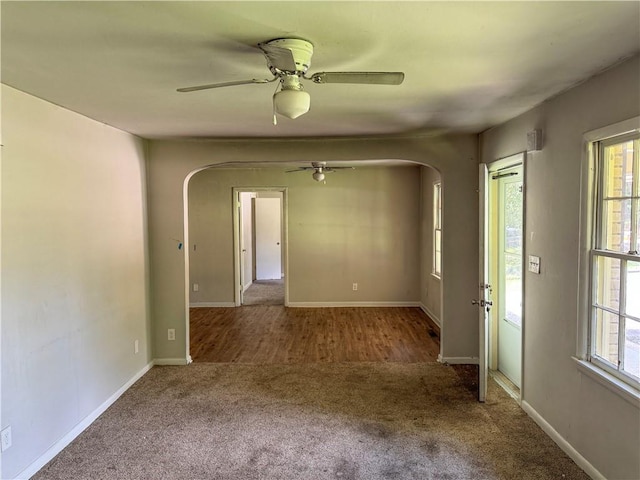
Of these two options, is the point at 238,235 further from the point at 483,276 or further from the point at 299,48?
the point at 299,48

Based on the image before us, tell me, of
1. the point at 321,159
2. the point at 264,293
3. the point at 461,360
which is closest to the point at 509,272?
the point at 461,360

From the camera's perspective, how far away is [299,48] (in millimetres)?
1779

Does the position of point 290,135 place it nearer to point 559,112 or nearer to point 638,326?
point 559,112

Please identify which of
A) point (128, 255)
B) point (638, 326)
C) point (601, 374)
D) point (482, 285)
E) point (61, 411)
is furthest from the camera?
point (128, 255)

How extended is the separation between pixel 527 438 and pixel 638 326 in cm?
116

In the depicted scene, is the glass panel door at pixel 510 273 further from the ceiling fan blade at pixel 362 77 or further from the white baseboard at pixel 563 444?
the ceiling fan blade at pixel 362 77

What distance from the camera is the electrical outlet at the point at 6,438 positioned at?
7.38 feet

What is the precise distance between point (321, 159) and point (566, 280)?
8.05ft

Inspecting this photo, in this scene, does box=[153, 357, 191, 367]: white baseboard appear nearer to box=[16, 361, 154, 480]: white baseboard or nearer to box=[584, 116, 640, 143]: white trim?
box=[16, 361, 154, 480]: white baseboard

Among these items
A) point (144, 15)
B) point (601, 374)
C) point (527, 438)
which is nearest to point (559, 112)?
point (601, 374)

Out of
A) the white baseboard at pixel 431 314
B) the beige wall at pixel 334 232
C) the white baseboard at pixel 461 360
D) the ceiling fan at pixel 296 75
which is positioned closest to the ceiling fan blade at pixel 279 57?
the ceiling fan at pixel 296 75

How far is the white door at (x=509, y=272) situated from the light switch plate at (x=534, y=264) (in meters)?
0.49

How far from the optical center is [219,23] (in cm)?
160

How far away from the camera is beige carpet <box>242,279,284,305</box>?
7371mm
